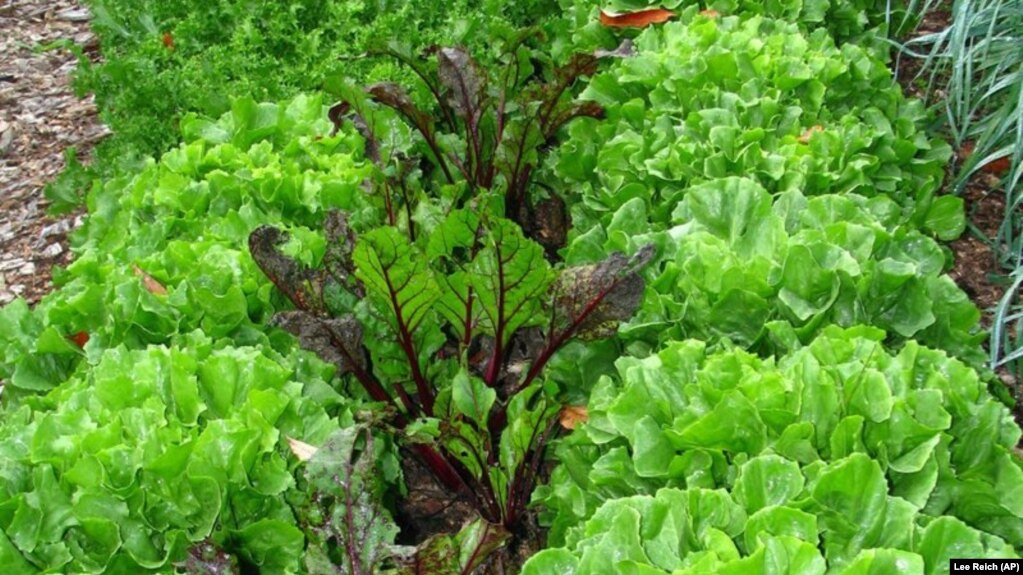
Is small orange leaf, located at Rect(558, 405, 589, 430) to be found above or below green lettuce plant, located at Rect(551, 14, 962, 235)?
below

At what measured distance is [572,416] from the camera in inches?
112

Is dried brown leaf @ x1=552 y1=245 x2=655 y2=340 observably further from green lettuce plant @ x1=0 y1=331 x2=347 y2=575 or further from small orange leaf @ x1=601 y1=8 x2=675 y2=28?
small orange leaf @ x1=601 y1=8 x2=675 y2=28

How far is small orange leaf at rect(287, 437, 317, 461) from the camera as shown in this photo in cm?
237

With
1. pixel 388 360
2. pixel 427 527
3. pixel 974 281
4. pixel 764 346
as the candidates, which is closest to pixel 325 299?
pixel 388 360

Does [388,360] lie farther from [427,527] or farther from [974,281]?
[974,281]

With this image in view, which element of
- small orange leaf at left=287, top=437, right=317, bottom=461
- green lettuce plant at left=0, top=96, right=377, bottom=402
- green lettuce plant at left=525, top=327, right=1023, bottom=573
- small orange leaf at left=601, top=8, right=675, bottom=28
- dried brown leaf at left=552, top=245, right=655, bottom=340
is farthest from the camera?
small orange leaf at left=601, top=8, right=675, bottom=28

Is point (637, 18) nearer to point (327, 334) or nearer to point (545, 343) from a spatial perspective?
point (545, 343)

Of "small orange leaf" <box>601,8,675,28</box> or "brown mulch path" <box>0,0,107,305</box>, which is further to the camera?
Result: "brown mulch path" <box>0,0,107,305</box>

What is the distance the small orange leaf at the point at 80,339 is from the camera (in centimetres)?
286

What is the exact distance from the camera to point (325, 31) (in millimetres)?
4699

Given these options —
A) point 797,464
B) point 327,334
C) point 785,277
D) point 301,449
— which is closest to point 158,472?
point 301,449

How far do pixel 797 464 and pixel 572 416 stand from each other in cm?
94

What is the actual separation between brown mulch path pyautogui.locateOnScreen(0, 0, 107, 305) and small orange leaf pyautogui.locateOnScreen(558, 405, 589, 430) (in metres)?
2.78

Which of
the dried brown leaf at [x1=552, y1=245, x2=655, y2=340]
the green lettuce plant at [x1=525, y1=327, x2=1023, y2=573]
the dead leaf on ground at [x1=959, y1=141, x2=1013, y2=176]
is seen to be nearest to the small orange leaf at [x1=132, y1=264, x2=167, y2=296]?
the dried brown leaf at [x1=552, y1=245, x2=655, y2=340]
